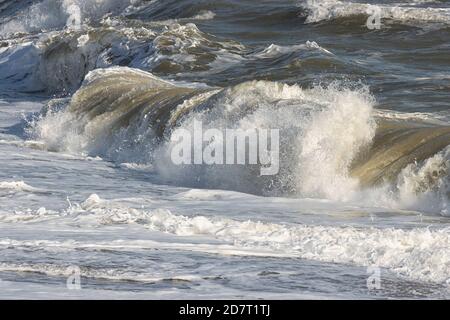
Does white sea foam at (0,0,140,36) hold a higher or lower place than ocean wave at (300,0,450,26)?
higher

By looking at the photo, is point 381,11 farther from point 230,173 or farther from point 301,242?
point 301,242

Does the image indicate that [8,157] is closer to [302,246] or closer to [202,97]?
[202,97]

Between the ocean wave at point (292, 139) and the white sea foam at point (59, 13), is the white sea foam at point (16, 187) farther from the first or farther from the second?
the white sea foam at point (59, 13)

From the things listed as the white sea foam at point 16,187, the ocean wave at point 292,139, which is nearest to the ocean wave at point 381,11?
the ocean wave at point 292,139

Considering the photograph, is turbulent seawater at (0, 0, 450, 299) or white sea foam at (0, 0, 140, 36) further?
white sea foam at (0, 0, 140, 36)

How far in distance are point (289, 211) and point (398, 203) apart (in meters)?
0.92

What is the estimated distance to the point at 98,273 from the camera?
5.81 m

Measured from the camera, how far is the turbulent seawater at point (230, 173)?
5863 millimetres

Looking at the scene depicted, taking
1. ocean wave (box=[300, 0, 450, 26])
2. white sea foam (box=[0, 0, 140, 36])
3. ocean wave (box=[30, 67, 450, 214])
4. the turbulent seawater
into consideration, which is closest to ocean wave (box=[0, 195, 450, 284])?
the turbulent seawater

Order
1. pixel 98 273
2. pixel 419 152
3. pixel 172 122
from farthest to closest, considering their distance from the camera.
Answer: pixel 172 122
pixel 419 152
pixel 98 273

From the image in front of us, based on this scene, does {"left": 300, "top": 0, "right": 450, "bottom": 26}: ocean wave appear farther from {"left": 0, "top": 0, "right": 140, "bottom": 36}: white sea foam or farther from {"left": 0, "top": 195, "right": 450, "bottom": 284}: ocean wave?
{"left": 0, "top": 195, "right": 450, "bottom": 284}: ocean wave

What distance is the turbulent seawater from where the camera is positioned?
5.86 metres

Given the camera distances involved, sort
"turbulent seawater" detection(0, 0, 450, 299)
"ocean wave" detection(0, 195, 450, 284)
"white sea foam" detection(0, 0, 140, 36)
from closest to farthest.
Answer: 1. "turbulent seawater" detection(0, 0, 450, 299)
2. "ocean wave" detection(0, 195, 450, 284)
3. "white sea foam" detection(0, 0, 140, 36)
